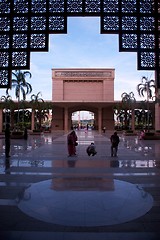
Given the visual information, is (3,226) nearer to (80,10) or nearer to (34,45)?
(34,45)

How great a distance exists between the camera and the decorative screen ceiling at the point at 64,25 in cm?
705

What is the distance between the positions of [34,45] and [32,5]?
1.02m

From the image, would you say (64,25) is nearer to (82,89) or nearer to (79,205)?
(79,205)

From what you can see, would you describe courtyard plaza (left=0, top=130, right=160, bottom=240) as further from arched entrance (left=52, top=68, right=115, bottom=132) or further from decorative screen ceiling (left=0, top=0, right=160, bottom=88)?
arched entrance (left=52, top=68, right=115, bottom=132)

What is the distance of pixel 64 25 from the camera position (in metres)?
7.16

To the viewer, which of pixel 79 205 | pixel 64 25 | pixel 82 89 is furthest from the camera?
pixel 82 89

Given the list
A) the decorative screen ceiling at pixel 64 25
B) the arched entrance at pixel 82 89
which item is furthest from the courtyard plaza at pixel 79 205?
the arched entrance at pixel 82 89

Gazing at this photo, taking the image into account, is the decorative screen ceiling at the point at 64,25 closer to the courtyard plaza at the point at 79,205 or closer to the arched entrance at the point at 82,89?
the courtyard plaza at the point at 79,205

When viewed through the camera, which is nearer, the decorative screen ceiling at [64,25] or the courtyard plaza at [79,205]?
the courtyard plaza at [79,205]

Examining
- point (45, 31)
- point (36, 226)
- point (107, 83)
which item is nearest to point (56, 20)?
point (45, 31)

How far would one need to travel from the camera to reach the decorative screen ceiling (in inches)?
278

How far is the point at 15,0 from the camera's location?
7047 millimetres

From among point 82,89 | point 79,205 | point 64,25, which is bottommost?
point 79,205

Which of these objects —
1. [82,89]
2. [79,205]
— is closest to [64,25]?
[79,205]
